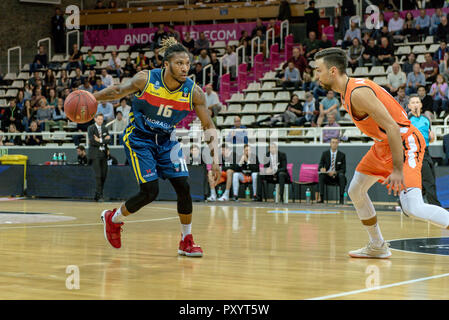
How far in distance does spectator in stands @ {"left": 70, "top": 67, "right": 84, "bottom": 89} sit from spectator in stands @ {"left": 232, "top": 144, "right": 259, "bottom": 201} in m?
8.33

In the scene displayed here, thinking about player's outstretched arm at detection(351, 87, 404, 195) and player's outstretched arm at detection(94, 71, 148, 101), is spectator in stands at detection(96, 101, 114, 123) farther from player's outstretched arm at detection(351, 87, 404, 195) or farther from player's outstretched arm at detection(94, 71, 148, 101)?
player's outstretched arm at detection(351, 87, 404, 195)

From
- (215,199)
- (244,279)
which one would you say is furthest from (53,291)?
(215,199)

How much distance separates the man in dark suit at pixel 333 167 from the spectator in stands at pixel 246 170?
1.58 meters

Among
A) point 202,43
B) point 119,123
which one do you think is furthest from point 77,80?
point 119,123

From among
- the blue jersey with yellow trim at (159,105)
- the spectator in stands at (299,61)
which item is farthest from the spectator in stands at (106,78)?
the blue jersey with yellow trim at (159,105)

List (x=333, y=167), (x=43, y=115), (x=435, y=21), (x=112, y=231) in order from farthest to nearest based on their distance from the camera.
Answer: (x=43, y=115)
(x=435, y=21)
(x=333, y=167)
(x=112, y=231)

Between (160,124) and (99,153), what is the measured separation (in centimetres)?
971

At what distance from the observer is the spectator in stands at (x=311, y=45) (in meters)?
20.0

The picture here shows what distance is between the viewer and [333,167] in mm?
14992

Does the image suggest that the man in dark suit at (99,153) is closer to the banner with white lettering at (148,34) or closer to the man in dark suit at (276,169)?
the man in dark suit at (276,169)

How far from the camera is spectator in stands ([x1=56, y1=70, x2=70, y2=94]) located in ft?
74.8

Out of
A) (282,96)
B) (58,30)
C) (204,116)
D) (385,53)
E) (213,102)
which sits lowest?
(204,116)

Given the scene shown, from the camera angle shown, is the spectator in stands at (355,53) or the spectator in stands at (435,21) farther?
the spectator in stands at (435,21)

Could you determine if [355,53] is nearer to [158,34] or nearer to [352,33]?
[352,33]
